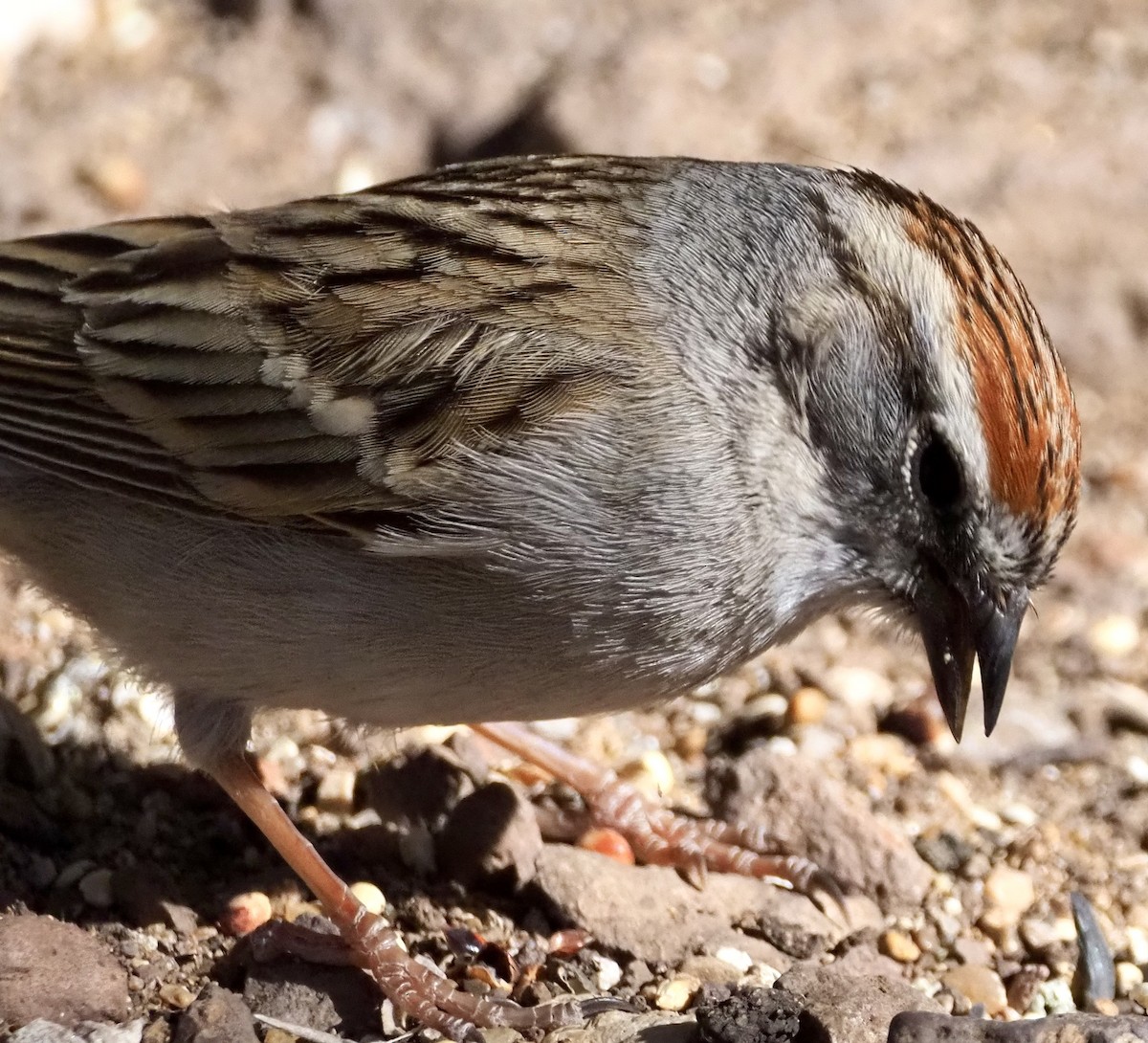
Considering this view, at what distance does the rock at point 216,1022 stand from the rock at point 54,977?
17 centimetres

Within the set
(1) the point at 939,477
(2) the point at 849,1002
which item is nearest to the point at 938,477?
(1) the point at 939,477

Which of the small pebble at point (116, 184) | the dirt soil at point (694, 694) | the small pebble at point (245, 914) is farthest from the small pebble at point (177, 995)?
the small pebble at point (116, 184)

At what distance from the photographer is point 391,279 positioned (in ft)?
12.3

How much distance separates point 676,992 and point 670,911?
294 mm

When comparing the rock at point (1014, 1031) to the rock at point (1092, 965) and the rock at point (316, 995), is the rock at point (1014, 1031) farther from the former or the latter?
the rock at point (316, 995)

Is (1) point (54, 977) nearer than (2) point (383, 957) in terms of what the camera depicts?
Yes

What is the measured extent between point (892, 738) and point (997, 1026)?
1.85 meters

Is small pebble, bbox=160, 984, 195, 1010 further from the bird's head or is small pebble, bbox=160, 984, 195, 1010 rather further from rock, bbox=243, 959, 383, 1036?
the bird's head

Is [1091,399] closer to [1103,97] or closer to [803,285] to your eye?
[1103,97]

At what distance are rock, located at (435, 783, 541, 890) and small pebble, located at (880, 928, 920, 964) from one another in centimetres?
89

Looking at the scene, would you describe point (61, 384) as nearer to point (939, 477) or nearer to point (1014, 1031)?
point (939, 477)

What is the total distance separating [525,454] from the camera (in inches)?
138

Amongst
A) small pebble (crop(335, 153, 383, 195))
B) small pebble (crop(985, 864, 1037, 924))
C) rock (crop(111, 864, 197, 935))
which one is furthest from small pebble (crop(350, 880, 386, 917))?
small pebble (crop(335, 153, 383, 195))

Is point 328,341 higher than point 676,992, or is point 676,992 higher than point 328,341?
point 328,341
